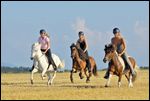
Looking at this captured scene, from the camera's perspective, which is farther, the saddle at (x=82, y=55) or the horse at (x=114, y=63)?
the saddle at (x=82, y=55)

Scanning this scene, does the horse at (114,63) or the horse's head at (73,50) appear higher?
the horse's head at (73,50)

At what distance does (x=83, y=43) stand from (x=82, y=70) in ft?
5.59

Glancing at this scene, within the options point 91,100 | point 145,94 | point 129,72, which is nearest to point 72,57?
point 129,72

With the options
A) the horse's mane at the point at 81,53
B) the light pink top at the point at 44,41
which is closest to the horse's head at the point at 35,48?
the light pink top at the point at 44,41

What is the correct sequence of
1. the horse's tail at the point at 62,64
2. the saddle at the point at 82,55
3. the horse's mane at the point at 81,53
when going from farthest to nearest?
1. the horse's tail at the point at 62,64
2. the saddle at the point at 82,55
3. the horse's mane at the point at 81,53

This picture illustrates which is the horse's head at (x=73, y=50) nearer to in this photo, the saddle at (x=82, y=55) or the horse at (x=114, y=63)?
the saddle at (x=82, y=55)

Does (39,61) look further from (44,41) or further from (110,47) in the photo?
(110,47)

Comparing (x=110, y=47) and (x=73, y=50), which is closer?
(x=110, y=47)

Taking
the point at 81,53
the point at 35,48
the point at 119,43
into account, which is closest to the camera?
the point at 119,43

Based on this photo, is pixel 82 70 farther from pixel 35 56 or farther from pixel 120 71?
pixel 120 71

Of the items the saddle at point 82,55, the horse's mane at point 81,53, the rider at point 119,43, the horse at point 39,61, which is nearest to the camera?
the rider at point 119,43

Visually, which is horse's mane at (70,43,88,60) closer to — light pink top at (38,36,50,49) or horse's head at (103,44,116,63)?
light pink top at (38,36,50,49)

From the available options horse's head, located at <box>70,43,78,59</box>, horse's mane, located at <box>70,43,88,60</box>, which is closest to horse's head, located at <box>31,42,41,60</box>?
horse's head, located at <box>70,43,78,59</box>

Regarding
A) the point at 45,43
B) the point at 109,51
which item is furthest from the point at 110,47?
the point at 45,43
